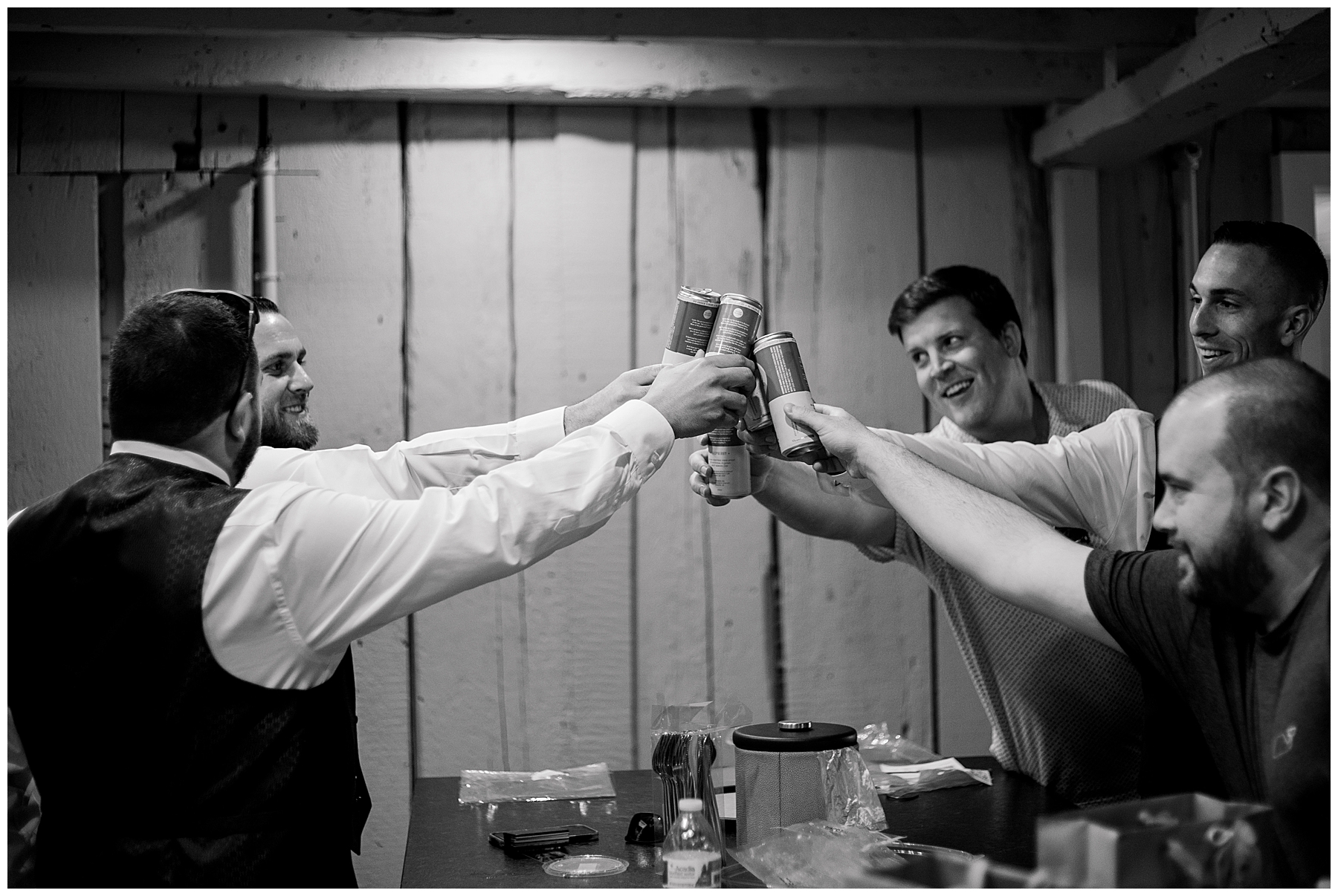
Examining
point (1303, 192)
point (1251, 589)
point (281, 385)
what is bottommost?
point (1251, 589)

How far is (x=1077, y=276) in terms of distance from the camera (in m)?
3.12

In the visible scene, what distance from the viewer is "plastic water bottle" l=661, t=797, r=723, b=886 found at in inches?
60.4

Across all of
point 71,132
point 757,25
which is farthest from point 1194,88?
point 71,132

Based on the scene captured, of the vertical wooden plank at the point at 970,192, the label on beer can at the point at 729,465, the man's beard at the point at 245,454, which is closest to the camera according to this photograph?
the man's beard at the point at 245,454

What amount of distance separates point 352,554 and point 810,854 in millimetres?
749

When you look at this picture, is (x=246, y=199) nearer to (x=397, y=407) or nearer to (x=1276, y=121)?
(x=397, y=407)

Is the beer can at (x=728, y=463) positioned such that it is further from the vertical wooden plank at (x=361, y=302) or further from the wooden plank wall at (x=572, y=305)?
the vertical wooden plank at (x=361, y=302)

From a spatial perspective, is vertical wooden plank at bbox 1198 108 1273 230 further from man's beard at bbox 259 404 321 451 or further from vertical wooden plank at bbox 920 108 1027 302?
man's beard at bbox 259 404 321 451

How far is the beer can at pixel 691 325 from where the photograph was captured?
1964 millimetres

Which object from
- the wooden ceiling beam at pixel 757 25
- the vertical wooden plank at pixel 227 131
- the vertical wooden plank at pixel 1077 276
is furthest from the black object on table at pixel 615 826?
the wooden ceiling beam at pixel 757 25

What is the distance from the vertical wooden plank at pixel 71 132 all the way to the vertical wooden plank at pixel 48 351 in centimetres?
6

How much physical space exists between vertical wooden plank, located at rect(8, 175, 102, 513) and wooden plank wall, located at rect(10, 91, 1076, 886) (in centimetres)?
2

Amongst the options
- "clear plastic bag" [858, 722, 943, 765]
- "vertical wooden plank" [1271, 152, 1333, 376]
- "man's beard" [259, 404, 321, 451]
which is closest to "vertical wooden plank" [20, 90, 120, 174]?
"man's beard" [259, 404, 321, 451]

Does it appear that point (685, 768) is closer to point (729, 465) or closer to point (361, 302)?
point (729, 465)
